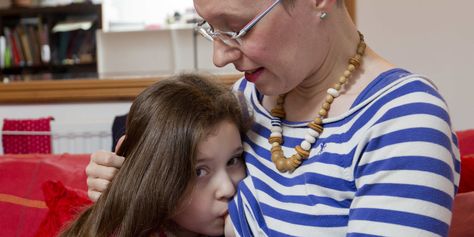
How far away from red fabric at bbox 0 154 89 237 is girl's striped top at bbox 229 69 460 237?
2.42 ft

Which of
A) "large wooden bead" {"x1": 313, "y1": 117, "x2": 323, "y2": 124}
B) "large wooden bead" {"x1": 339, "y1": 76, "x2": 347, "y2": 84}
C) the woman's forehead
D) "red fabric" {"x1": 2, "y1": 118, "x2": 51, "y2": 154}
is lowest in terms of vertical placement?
"red fabric" {"x1": 2, "y1": 118, "x2": 51, "y2": 154}

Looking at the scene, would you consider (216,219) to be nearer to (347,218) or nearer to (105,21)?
(347,218)

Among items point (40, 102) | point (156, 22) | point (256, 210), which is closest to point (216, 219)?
point (256, 210)

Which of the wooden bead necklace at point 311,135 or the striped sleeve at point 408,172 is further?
the wooden bead necklace at point 311,135

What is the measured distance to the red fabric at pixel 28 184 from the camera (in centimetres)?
150

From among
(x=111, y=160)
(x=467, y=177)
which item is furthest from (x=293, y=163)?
(x=467, y=177)

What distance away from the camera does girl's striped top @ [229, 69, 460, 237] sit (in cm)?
72

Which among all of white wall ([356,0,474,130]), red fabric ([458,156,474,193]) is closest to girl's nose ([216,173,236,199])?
red fabric ([458,156,474,193])

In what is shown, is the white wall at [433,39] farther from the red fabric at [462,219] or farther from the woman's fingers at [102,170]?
the woman's fingers at [102,170]

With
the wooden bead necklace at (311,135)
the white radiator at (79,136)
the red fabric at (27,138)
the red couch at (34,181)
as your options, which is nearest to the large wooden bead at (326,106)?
the wooden bead necklace at (311,135)

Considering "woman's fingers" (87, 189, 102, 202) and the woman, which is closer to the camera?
the woman

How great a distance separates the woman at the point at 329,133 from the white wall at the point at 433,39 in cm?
117

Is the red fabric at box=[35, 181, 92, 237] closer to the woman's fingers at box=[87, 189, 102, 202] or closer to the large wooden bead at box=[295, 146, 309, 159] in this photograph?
the woman's fingers at box=[87, 189, 102, 202]

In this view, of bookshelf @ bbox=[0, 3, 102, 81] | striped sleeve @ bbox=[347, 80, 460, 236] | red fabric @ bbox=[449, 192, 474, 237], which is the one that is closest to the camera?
striped sleeve @ bbox=[347, 80, 460, 236]
